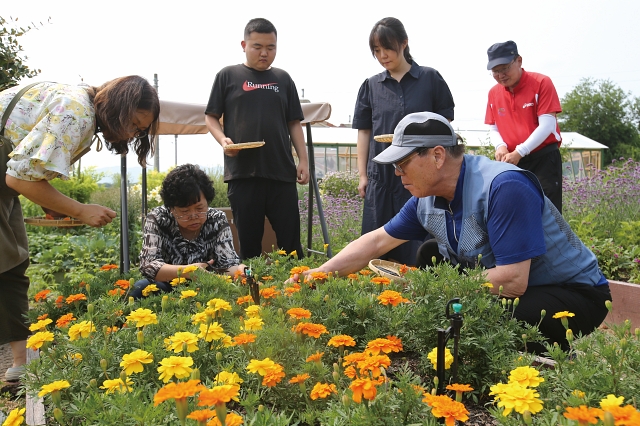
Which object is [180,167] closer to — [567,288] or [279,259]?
[279,259]

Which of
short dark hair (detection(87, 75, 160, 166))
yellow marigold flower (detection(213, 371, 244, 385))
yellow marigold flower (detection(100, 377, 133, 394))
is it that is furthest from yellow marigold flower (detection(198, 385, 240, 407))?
short dark hair (detection(87, 75, 160, 166))

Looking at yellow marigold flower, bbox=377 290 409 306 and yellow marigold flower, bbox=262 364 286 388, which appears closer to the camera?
yellow marigold flower, bbox=262 364 286 388

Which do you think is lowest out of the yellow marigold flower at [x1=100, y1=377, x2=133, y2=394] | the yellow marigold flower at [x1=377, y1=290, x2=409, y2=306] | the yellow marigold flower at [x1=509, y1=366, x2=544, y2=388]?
the yellow marigold flower at [x1=100, y1=377, x2=133, y2=394]

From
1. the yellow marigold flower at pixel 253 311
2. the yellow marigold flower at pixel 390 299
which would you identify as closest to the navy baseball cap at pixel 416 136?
the yellow marigold flower at pixel 390 299

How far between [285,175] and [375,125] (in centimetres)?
82

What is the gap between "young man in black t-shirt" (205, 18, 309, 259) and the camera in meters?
4.12

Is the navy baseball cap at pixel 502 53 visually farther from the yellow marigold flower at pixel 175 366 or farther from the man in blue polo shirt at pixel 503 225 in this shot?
the yellow marigold flower at pixel 175 366

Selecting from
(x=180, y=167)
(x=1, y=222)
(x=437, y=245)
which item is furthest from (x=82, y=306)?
(x=437, y=245)

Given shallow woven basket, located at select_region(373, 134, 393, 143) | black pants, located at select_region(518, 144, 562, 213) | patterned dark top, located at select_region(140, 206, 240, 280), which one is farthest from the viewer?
black pants, located at select_region(518, 144, 562, 213)

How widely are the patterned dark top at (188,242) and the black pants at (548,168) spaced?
251 cm

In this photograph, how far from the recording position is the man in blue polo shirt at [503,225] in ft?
7.57

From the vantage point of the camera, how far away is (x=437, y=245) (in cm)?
302

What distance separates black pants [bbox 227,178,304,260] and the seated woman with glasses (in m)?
0.38

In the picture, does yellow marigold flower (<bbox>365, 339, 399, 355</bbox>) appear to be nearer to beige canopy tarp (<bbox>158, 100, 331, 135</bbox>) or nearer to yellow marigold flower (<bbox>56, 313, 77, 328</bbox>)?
yellow marigold flower (<bbox>56, 313, 77, 328</bbox>)
